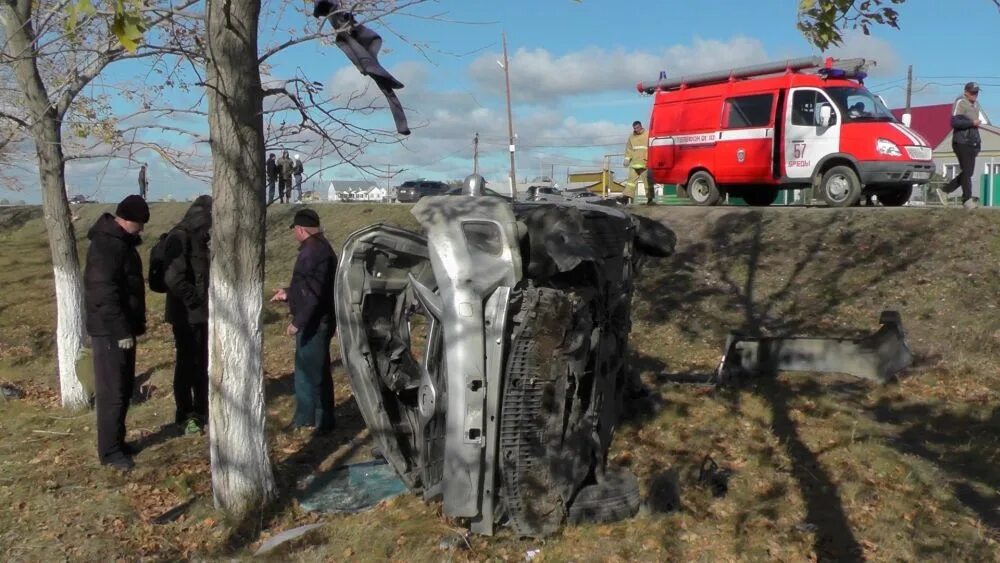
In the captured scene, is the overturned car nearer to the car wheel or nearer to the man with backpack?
the car wheel

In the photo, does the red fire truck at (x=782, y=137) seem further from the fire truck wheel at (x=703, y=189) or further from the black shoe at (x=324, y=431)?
the black shoe at (x=324, y=431)

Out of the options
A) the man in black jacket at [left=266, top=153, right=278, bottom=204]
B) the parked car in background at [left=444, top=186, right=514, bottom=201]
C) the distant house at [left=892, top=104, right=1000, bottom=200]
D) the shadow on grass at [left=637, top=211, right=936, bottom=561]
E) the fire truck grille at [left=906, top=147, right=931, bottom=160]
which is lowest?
the shadow on grass at [left=637, top=211, right=936, bottom=561]

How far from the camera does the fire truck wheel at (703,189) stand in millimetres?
15656

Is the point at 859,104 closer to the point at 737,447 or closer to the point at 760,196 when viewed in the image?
the point at 760,196

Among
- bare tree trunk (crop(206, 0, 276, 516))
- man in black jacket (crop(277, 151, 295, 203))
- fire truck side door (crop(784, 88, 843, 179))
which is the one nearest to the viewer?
bare tree trunk (crop(206, 0, 276, 516))

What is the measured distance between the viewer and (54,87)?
352 inches

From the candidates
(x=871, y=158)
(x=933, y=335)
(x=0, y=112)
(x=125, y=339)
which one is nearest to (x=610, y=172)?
(x=871, y=158)

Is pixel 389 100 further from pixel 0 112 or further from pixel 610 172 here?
pixel 610 172

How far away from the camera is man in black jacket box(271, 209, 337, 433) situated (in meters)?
6.83

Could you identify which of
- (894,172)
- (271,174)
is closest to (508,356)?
(271,174)

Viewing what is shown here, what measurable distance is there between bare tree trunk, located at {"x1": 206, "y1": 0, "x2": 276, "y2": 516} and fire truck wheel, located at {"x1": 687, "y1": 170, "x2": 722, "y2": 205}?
1142 cm

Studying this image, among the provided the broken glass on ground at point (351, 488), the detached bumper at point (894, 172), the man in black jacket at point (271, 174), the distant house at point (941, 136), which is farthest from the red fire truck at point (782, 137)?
the distant house at point (941, 136)

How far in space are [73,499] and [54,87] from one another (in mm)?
4868

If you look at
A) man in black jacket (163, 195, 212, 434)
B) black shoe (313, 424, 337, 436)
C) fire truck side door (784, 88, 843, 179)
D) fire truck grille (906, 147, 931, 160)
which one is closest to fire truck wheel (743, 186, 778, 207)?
fire truck side door (784, 88, 843, 179)
